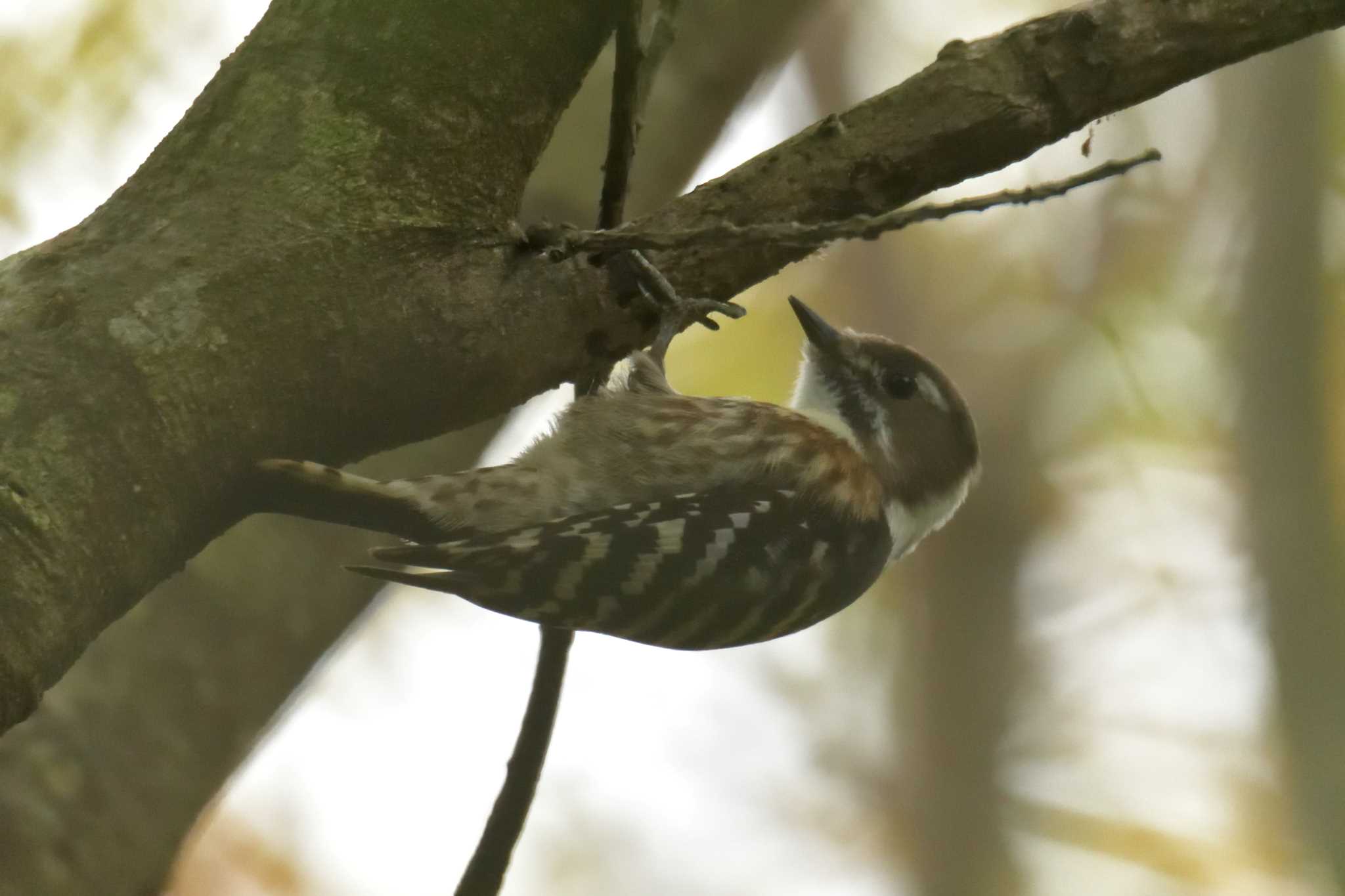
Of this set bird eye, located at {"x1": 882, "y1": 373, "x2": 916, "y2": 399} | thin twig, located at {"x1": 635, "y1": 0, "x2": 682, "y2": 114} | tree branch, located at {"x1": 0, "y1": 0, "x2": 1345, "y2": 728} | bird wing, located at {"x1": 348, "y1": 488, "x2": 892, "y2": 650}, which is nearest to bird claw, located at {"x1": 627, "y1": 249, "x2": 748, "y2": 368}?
tree branch, located at {"x1": 0, "y1": 0, "x2": 1345, "y2": 728}

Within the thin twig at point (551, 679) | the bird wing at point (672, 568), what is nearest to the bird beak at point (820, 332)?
the bird wing at point (672, 568)

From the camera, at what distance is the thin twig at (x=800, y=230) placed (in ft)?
7.07

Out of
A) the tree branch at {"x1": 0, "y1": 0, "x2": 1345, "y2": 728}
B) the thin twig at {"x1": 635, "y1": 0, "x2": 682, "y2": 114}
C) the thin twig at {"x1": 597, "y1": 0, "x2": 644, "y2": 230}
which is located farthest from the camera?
the thin twig at {"x1": 635, "y1": 0, "x2": 682, "y2": 114}

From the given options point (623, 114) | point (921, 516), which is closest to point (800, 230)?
point (623, 114)

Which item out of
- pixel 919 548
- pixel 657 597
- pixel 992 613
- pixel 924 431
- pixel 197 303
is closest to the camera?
pixel 197 303

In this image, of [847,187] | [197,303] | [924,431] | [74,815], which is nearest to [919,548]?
[924,431]

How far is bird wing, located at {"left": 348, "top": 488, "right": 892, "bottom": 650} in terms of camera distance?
2.97 meters

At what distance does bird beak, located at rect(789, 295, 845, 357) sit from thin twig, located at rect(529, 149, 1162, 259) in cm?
161

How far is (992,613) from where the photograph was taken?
5.39 metres

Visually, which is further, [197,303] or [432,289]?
[432,289]

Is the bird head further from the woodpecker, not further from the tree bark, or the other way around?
the tree bark

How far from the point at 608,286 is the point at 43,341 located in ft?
3.46

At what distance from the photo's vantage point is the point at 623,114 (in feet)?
8.46

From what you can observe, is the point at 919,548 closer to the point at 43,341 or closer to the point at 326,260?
the point at 326,260
